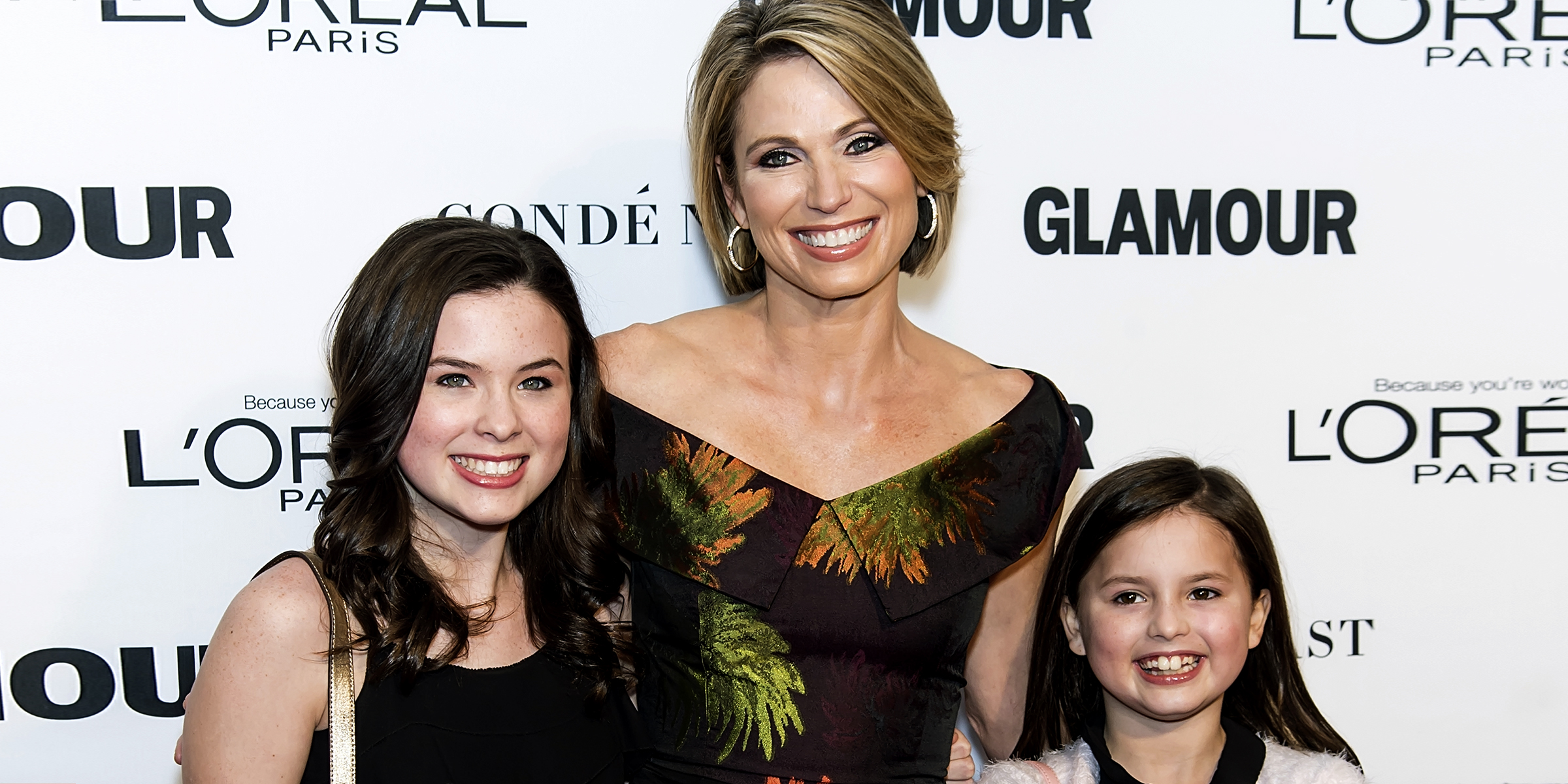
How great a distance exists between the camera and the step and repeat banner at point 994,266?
2.18 m

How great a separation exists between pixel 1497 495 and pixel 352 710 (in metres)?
2.29

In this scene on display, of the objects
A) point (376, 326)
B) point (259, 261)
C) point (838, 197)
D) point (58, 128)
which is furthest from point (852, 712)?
point (58, 128)

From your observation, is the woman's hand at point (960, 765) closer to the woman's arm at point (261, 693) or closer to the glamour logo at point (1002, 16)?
the woman's arm at point (261, 693)

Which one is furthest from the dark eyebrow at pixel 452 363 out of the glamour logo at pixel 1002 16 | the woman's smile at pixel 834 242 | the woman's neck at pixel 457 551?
the glamour logo at pixel 1002 16

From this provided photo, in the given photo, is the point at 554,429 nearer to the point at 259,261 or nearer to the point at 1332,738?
the point at 259,261

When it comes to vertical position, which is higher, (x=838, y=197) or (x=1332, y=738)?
(x=838, y=197)

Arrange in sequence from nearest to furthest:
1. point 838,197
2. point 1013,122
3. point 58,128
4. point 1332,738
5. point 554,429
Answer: point 554,429 < point 838,197 < point 1332,738 < point 58,128 < point 1013,122

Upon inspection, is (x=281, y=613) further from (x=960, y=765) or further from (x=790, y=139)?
(x=960, y=765)

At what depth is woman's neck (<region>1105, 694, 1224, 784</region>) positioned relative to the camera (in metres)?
1.79

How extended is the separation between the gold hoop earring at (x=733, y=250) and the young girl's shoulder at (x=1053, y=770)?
0.93m

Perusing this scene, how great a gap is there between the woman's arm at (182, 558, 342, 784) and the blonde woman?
53cm

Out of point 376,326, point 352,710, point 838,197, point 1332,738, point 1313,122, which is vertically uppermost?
point 1313,122

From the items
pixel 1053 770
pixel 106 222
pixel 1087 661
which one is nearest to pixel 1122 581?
pixel 1087 661

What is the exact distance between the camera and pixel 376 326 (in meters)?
1.51
